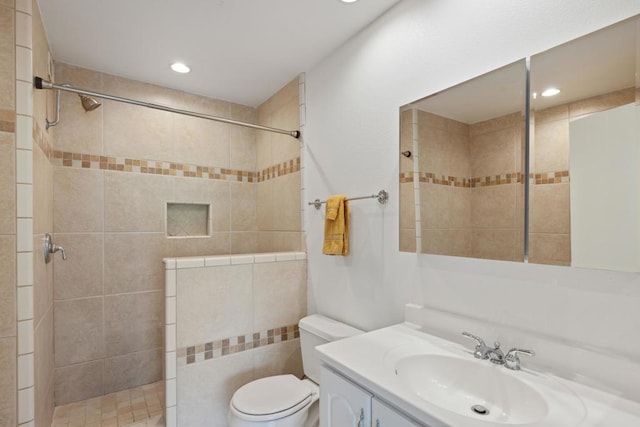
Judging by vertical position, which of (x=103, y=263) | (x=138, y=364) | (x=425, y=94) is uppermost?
(x=425, y=94)

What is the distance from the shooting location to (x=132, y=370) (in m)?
2.55

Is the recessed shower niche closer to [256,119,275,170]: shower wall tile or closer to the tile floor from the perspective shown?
[256,119,275,170]: shower wall tile

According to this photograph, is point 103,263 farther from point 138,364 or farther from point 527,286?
point 527,286

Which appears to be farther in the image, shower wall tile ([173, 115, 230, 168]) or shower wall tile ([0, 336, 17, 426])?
shower wall tile ([173, 115, 230, 168])

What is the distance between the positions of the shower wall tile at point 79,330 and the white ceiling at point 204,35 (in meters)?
1.74

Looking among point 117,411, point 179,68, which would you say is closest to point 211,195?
point 179,68

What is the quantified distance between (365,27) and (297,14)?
40 centimetres

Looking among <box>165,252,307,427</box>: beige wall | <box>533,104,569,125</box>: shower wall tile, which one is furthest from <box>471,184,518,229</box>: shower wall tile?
<box>165,252,307,427</box>: beige wall

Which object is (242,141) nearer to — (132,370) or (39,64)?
(39,64)

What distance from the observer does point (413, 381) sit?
1191mm

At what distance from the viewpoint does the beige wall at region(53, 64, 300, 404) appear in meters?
2.34

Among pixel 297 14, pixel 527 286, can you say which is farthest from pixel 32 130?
pixel 527 286

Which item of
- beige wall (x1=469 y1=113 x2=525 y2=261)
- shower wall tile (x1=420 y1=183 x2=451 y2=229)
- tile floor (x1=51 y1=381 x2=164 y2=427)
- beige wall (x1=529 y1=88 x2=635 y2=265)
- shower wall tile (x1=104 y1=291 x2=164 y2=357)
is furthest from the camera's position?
shower wall tile (x1=104 y1=291 x2=164 y2=357)

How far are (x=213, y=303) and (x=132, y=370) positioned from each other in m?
1.16
